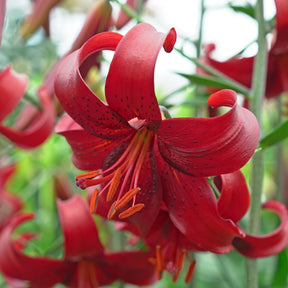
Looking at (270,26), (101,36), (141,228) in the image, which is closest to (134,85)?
(101,36)

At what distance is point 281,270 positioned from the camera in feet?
2.48

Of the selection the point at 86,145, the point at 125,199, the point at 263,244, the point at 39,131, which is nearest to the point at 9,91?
the point at 39,131

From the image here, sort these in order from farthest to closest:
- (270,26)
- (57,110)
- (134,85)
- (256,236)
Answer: (57,110) → (270,26) → (256,236) → (134,85)

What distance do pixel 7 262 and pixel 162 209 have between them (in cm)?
30

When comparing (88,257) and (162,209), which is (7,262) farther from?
(162,209)

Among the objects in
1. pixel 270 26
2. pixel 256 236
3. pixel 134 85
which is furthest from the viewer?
pixel 270 26

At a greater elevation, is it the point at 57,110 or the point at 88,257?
the point at 57,110

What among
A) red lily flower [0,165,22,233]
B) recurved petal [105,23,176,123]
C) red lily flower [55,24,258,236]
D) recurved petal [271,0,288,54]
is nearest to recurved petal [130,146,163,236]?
red lily flower [55,24,258,236]

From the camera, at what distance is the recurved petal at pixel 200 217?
528 mm

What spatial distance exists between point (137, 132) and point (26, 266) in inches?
12.7

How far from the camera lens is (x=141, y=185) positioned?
1.91ft

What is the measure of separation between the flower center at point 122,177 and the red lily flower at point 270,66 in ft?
0.85

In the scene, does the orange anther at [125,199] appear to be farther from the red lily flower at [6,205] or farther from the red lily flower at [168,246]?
the red lily flower at [6,205]

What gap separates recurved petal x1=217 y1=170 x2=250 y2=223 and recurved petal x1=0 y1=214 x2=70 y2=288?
1.11ft
